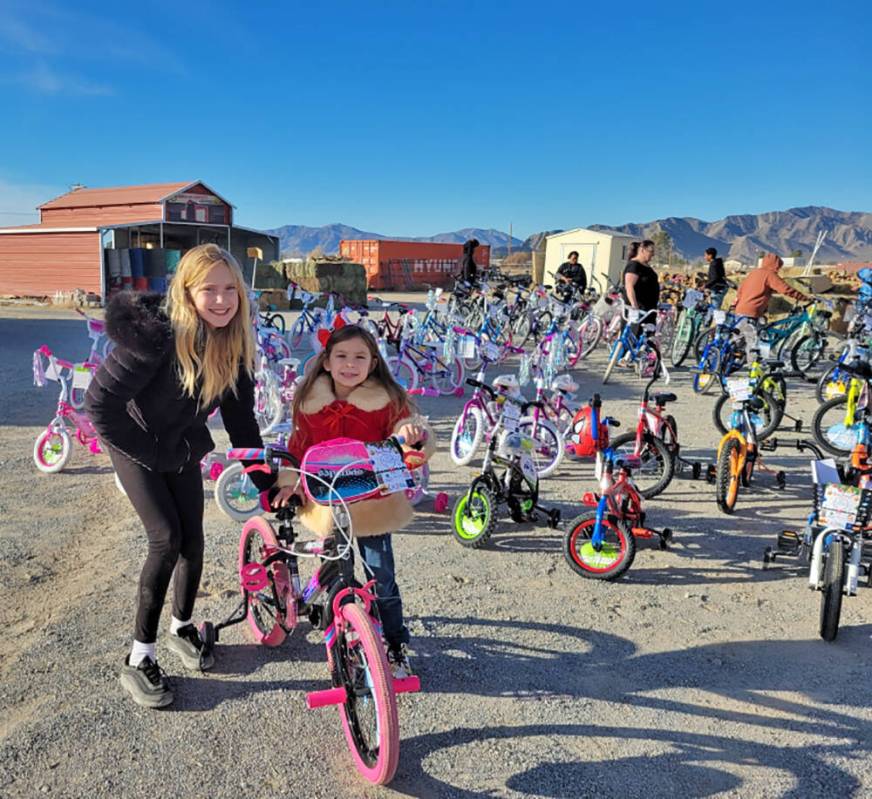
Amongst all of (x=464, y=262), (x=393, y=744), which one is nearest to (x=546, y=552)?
(x=393, y=744)

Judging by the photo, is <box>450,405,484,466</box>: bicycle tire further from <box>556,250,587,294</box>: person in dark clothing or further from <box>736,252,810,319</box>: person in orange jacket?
<box>556,250,587,294</box>: person in dark clothing

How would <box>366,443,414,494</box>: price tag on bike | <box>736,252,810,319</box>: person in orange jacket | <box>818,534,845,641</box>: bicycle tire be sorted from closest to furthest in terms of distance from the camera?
<box>366,443,414,494</box>: price tag on bike → <box>818,534,845,641</box>: bicycle tire → <box>736,252,810,319</box>: person in orange jacket

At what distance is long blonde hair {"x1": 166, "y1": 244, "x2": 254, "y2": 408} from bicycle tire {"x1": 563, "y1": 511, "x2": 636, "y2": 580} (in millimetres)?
2256

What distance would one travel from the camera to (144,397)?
2.32m

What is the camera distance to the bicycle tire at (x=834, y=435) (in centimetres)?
645

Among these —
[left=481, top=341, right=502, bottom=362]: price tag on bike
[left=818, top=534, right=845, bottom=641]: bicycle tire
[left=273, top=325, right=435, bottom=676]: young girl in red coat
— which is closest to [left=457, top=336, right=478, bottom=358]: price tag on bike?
[left=481, top=341, right=502, bottom=362]: price tag on bike

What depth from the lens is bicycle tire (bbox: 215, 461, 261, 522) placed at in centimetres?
441

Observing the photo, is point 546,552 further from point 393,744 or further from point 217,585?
point 393,744

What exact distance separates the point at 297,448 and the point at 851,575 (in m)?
2.71

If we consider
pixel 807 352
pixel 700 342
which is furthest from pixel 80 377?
pixel 807 352

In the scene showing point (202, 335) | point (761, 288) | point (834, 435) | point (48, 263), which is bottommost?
point (834, 435)

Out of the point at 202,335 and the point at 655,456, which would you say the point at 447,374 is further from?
the point at 202,335

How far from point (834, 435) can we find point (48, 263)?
77.9 ft

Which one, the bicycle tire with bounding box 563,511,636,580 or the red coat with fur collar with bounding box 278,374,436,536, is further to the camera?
the bicycle tire with bounding box 563,511,636,580
